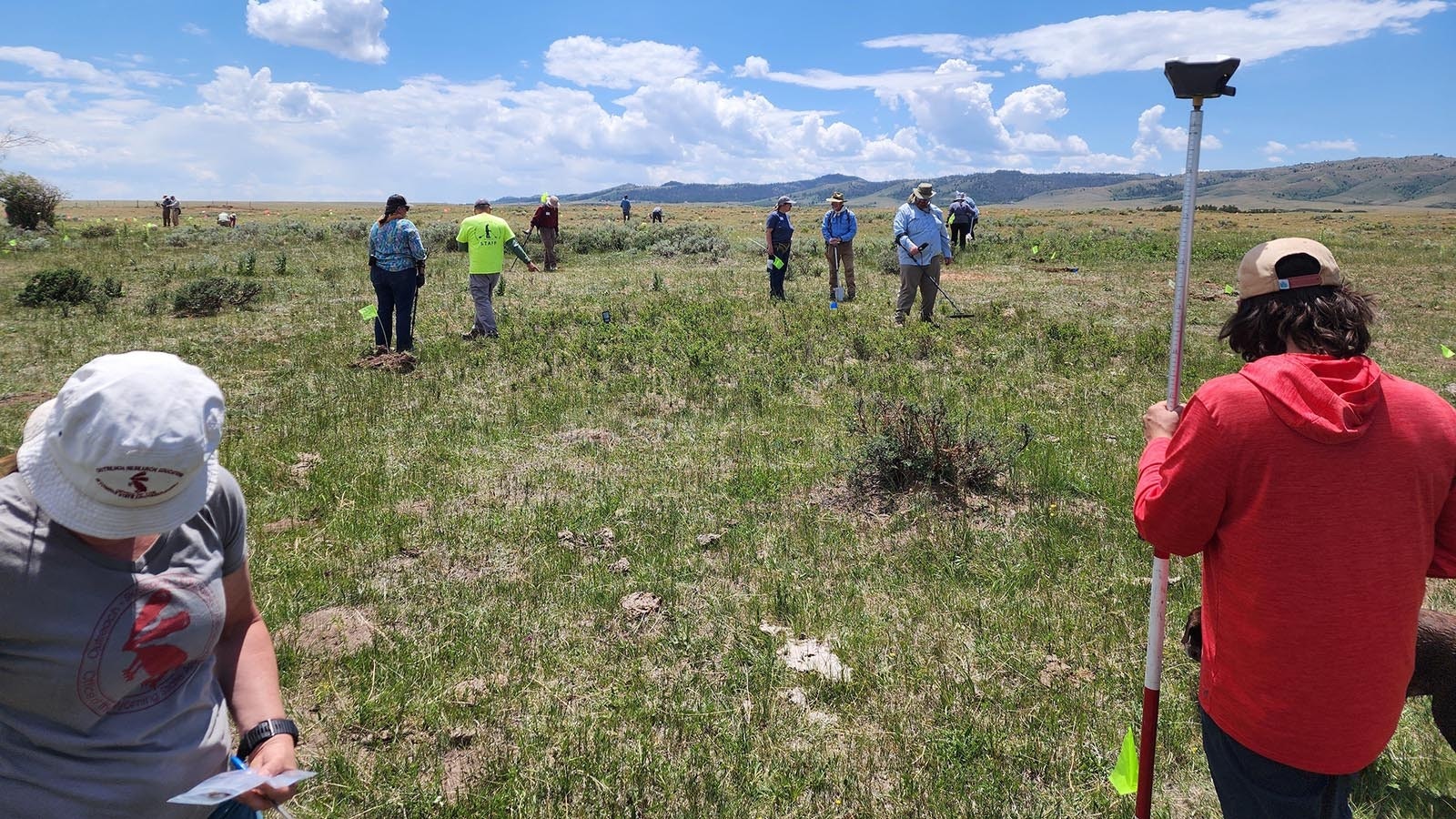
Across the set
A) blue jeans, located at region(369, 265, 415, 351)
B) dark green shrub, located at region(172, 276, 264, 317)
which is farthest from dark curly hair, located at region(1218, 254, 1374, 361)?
dark green shrub, located at region(172, 276, 264, 317)

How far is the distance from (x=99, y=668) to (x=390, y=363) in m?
9.19

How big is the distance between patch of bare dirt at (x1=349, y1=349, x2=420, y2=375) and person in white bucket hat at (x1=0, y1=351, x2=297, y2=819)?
28.9ft

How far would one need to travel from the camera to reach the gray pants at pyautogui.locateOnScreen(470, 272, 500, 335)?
460 inches

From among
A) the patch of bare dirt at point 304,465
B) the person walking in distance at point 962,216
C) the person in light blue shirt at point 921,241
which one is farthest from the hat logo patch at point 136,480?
the person walking in distance at point 962,216

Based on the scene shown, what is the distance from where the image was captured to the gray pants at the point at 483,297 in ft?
38.3

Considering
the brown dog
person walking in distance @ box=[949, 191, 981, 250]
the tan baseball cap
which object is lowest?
the brown dog

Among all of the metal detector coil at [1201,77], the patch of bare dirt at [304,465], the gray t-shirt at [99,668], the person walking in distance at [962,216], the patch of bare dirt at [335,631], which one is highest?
the person walking in distance at [962,216]

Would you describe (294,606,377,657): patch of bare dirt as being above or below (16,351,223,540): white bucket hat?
below

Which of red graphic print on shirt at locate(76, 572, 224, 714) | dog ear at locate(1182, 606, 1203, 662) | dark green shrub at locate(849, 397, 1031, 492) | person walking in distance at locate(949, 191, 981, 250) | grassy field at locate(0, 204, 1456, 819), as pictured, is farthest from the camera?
person walking in distance at locate(949, 191, 981, 250)

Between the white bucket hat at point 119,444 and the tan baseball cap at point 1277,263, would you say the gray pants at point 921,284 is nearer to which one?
the tan baseball cap at point 1277,263

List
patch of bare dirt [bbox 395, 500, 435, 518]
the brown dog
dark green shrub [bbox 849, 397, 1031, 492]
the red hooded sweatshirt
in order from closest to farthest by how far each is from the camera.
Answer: the red hooded sweatshirt
the brown dog
patch of bare dirt [bbox 395, 500, 435, 518]
dark green shrub [bbox 849, 397, 1031, 492]

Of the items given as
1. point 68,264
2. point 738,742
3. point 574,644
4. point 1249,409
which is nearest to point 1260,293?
point 1249,409

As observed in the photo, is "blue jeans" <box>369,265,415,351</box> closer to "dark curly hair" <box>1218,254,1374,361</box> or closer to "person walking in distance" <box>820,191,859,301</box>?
"person walking in distance" <box>820,191,859,301</box>

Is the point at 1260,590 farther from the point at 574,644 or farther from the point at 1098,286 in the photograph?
the point at 1098,286
